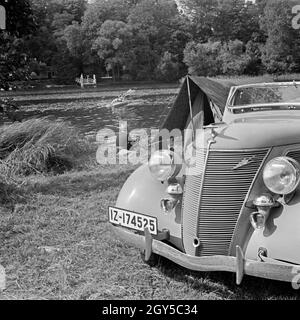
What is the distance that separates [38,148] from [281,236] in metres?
6.79

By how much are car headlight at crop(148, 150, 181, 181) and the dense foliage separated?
60.6m

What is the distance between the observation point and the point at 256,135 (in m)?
3.63

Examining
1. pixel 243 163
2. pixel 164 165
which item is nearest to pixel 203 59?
pixel 164 165

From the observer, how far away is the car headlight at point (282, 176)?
11.2 feet

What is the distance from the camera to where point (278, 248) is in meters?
3.32

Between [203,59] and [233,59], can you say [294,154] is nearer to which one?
[233,59]

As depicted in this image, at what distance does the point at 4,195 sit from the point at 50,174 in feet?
7.03

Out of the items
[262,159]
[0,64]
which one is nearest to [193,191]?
[262,159]

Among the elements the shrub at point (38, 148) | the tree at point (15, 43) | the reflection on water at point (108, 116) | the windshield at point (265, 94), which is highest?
the tree at point (15, 43)

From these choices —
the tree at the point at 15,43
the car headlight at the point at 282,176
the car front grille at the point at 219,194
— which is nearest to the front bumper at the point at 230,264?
the car front grille at the point at 219,194

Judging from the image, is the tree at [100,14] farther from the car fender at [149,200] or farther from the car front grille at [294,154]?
the car front grille at [294,154]

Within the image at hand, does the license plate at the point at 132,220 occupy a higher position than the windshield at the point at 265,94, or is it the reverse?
the windshield at the point at 265,94

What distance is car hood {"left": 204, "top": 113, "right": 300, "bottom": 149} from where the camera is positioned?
3592 millimetres

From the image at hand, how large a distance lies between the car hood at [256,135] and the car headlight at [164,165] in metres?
0.48
